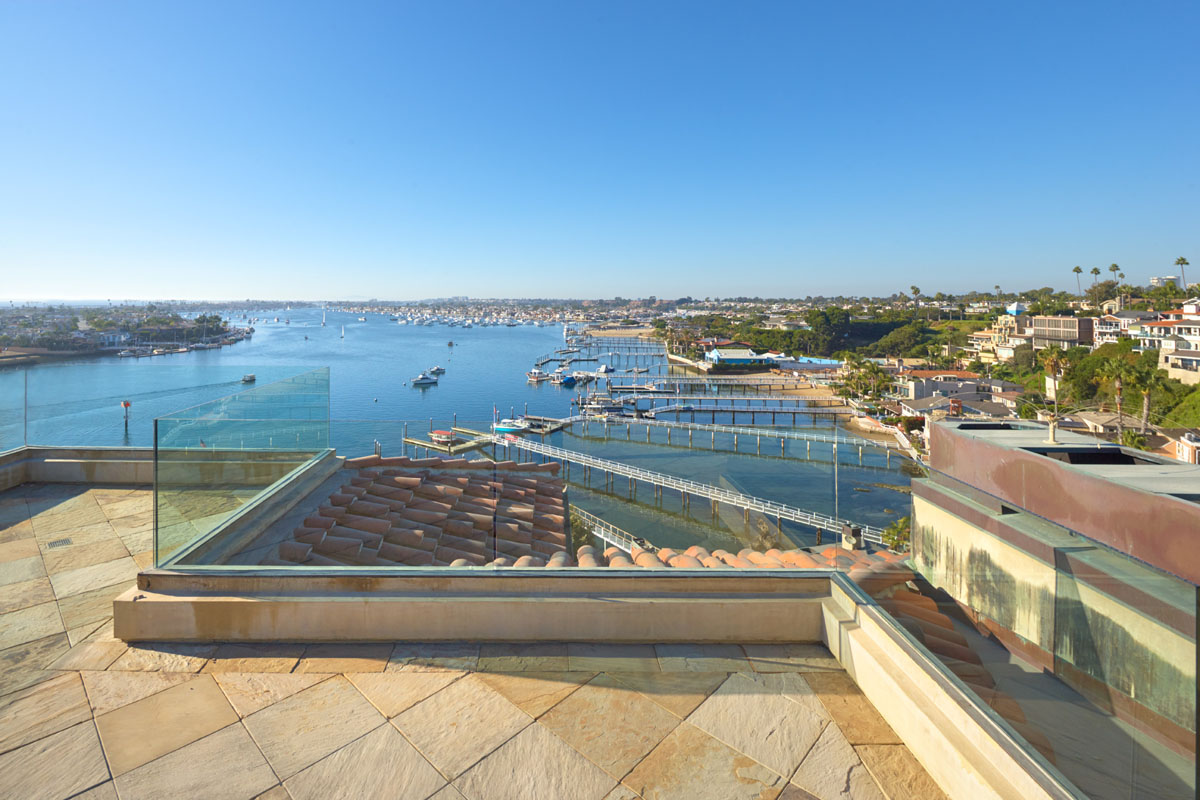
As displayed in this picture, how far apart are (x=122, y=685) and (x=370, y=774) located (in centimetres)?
128

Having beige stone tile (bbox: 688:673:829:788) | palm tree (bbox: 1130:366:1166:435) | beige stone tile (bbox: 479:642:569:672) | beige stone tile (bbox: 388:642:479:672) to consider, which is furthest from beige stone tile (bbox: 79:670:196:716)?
palm tree (bbox: 1130:366:1166:435)

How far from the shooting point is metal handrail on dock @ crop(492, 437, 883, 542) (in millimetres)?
23906

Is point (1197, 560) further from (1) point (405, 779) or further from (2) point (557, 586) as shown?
(1) point (405, 779)

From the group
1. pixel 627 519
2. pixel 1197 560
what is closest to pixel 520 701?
pixel 1197 560

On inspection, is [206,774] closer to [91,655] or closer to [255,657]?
[255,657]

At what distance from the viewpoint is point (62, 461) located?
538cm

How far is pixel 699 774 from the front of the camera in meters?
1.93

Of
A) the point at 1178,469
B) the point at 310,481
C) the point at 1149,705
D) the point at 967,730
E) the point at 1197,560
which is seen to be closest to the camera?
the point at 1149,705

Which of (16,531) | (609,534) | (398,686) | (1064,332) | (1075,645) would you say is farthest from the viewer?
(1064,332)

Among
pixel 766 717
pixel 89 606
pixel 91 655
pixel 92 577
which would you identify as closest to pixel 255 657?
pixel 91 655

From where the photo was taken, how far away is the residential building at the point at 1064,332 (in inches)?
2377

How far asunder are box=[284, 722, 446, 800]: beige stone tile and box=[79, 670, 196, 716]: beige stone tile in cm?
92

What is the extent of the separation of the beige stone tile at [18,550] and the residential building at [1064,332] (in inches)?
2886

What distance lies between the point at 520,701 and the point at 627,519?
87.2ft
